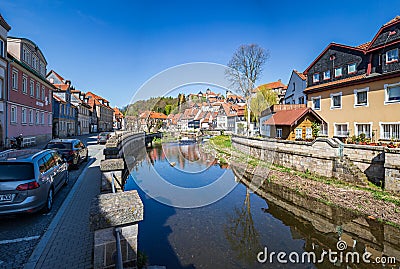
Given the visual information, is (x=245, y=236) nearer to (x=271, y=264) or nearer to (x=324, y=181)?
(x=271, y=264)

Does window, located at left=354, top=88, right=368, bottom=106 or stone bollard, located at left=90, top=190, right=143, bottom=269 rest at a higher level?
window, located at left=354, top=88, right=368, bottom=106

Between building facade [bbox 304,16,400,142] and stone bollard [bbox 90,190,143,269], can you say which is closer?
stone bollard [bbox 90,190,143,269]

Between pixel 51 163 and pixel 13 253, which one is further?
pixel 51 163

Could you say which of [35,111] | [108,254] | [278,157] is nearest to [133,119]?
[35,111]

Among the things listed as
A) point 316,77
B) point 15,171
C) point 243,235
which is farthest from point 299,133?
point 15,171

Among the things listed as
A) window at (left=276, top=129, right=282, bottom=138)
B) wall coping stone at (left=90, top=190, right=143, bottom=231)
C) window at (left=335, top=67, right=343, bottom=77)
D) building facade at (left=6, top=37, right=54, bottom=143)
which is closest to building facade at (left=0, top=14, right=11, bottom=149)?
building facade at (left=6, top=37, right=54, bottom=143)

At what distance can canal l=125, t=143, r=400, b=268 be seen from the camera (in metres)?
5.41

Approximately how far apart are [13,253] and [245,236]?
547 cm

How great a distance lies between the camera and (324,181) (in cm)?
1159

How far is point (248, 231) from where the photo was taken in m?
6.91

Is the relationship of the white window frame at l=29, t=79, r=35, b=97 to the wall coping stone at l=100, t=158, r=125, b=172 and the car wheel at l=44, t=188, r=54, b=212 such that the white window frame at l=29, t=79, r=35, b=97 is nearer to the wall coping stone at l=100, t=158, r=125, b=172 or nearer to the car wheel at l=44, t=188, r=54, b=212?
the car wheel at l=44, t=188, r=54, b=212

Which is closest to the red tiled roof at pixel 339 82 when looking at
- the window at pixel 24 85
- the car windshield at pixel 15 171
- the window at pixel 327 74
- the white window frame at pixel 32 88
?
the window at pixel 327 74

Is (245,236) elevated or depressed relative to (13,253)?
depressed

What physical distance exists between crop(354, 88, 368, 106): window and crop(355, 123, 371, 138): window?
1.59 m
